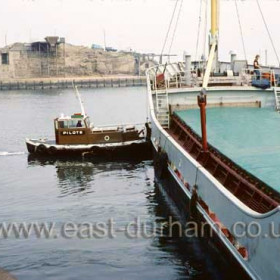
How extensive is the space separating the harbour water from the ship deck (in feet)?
9.70

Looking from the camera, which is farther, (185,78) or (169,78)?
(185,78)

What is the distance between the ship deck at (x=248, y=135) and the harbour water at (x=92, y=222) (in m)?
2.96

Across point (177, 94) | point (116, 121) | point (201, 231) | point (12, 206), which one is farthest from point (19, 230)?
point (116, 121)

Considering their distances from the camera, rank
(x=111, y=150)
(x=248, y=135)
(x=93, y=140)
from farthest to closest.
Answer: (x=93, y=140) < (x=111, y=150) < (x=248, y=135)

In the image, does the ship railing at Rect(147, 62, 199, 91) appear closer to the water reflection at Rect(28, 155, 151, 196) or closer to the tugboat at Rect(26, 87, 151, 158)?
the tugboat at Rect(26, 87, 151, 158)

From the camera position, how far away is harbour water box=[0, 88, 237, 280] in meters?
14.6

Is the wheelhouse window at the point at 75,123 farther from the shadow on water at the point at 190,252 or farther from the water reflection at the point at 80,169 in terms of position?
the shadow on water at the point at 190,252

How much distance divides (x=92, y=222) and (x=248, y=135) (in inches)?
293

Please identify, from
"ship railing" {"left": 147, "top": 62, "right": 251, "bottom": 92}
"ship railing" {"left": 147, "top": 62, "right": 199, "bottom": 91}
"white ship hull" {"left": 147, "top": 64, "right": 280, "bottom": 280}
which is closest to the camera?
"white ship hull" {"left": 147, "top": 64, "right": 280, "bottom": 280}

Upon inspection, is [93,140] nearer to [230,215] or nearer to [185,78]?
[185,78]

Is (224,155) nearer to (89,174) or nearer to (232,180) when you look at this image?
(232,180)

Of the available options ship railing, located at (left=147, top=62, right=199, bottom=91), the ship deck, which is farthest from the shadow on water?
ship railing, located at (left=147, top=62, right=199, bottom=91)

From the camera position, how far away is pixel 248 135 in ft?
59.8

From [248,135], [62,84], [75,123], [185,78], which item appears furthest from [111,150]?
[62,84]
